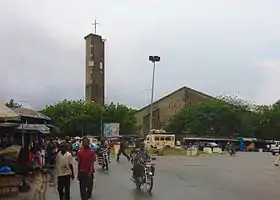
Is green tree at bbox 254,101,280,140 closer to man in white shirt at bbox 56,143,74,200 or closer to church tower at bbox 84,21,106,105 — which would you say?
church tower at bbox 84,21,106,105

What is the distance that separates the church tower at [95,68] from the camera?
104938mm

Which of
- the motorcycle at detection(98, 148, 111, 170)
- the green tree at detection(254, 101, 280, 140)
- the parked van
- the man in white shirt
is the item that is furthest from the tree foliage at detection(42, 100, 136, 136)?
the man in white shirt

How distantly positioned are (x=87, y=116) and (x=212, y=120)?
21.5 metres

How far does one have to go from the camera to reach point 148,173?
17.3 meters

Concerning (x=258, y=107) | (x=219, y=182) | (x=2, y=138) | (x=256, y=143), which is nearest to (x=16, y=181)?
(x=219, y=182)

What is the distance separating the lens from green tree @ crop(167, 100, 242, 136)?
93562mm

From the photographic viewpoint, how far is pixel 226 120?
9494cm

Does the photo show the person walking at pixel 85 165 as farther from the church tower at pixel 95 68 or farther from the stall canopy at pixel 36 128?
the church tower at pixel 95 68

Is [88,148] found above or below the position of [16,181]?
above

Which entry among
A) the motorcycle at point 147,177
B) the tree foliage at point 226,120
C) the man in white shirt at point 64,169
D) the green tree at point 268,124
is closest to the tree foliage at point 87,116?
the tree foliage at point 226,120

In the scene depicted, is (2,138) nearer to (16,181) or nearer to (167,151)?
(16,181)

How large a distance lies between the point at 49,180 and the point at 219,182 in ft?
21.6

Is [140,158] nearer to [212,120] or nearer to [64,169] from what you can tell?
[64,169]

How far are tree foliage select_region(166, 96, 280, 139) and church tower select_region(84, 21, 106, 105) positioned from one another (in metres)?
15.3
